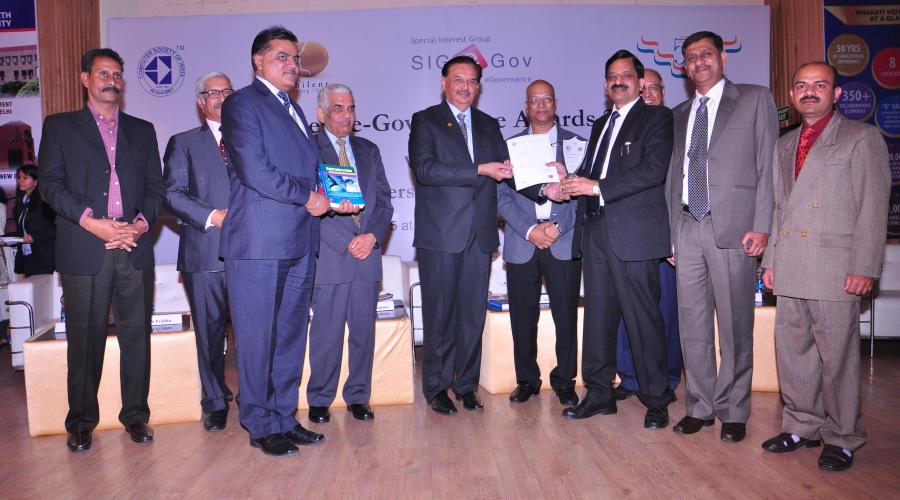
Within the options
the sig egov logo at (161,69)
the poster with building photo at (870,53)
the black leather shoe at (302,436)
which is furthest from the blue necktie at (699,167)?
the sig egov logo at (161,69)

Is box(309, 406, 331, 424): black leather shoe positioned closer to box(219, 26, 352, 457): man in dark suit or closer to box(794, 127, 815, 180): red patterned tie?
box(219, 26, 352, 457): man in dark suit

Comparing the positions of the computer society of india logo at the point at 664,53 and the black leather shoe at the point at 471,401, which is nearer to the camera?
the black leather shoe at the point at 471,401

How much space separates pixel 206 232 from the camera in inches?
153

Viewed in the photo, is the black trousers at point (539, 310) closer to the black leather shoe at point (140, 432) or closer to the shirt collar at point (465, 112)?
the shirt collar at point (465, 112)

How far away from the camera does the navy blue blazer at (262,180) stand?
3242 millimetres

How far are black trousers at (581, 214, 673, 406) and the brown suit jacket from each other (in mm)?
697

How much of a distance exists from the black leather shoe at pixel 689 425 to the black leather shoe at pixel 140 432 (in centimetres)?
275

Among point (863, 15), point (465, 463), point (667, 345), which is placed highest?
point (863, 15)

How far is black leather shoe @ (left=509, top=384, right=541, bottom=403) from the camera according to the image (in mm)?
4277

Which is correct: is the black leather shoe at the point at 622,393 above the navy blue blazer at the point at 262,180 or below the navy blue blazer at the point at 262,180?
below

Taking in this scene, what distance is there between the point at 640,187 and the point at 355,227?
1.62 metres

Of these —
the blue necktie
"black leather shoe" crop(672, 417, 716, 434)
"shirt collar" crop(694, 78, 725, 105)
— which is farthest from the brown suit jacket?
"black leather shoe" crop(672, 417, 716, 434)

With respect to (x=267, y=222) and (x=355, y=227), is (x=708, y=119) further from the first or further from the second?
(x=267, y=222)

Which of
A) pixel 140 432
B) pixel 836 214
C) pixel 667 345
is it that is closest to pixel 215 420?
pixel 140 432
